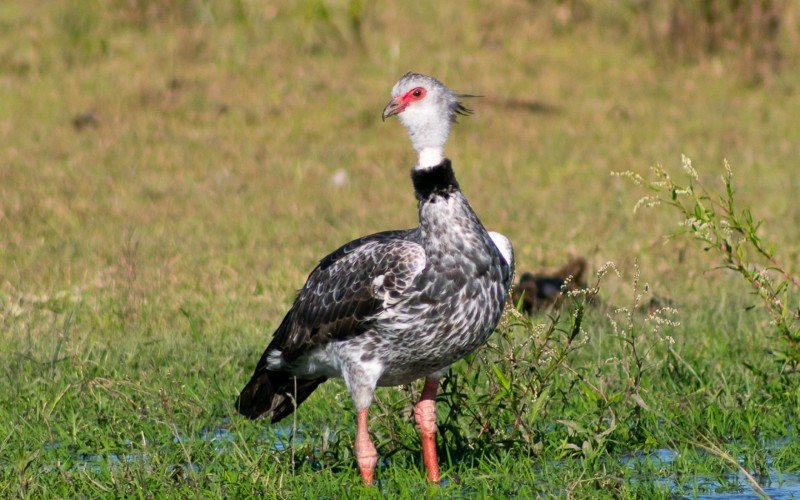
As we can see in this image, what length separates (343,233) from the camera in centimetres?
1000

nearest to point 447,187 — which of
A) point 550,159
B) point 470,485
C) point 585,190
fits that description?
point 470,485

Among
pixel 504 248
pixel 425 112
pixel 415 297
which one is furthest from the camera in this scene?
pixel 504 248

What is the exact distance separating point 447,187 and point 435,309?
0.54 meters

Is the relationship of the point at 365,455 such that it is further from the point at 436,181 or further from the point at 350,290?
the point at 436,181

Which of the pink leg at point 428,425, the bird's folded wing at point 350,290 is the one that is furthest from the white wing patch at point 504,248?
the pink leg at point 428,425

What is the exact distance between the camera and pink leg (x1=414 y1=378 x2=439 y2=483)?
545 centimetres

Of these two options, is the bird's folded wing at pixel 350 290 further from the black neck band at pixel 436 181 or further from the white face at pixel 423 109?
the white face at pixel 423 109

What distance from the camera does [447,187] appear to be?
17.8 ft

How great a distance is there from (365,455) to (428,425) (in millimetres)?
347

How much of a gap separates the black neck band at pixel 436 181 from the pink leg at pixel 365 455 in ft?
3.03

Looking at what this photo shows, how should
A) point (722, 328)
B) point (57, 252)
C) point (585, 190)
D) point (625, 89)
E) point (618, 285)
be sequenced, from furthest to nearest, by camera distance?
1. point (625, 89)
2. point (585, 190)
3. point (57, 252)
4. point (618, 285)
5. point (722, 328)

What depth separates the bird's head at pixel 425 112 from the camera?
5504 millimetres

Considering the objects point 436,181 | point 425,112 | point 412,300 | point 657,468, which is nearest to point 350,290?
point 412,300

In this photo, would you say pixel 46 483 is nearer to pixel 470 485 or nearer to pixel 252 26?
pixel 470 485
